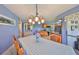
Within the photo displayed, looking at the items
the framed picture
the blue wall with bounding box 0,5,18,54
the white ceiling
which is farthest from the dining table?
the white ceiling

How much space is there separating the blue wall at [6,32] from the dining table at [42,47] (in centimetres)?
18

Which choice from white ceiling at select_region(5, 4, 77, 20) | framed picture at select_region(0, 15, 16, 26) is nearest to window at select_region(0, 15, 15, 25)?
framed picture at select_region(0, 15, 16, 26)

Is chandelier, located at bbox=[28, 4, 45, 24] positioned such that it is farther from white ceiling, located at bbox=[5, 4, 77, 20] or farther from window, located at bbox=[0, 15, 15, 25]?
window, located at bbox=[0, 15, 15, 25]

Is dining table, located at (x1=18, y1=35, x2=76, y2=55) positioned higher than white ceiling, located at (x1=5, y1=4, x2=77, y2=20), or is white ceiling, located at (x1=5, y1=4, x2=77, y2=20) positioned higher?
white ceiling, located at (x1=5, y1=4, x2=77, y2=20)

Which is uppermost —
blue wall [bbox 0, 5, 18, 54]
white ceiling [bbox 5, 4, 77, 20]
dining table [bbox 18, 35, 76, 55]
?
white ceiling [bbox 5, 4, 77, 20]

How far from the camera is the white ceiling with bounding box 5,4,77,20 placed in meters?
1.82

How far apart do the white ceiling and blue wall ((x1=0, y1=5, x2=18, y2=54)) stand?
0.25ft

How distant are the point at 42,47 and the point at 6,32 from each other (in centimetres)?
67

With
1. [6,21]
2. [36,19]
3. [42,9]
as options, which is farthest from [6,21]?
[42,9]

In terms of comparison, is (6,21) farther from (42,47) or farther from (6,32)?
(42,47)

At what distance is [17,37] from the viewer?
6.33ft

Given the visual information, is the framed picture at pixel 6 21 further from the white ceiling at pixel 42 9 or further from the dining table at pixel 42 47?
the dining table at pixel 42 47

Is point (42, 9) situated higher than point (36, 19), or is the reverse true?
point (42, 9)

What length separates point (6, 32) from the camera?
186 cm
